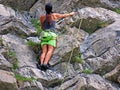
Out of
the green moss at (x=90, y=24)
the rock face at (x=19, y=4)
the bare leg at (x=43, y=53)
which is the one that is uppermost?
the bare leg at (x=43, y=53)

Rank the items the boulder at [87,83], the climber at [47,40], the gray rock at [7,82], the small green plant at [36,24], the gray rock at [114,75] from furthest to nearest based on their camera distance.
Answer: the small green plant at [36,24], the climber at [47,40], the gray rock at [114,75], the boulder at [87,83], the gray rock at [7,82]

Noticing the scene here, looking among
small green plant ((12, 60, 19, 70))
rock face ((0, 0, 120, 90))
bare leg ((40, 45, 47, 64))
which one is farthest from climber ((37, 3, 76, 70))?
small green plant ((12, 60, 19, 70))

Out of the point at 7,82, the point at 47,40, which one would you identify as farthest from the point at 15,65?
the point at 47,40

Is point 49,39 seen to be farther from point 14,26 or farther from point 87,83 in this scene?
point 87,83

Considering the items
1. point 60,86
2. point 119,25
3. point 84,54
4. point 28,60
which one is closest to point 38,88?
point 60,86

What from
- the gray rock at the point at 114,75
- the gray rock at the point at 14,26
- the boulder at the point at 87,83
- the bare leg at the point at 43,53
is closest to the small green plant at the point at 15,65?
the bare leg at the point at 43,53

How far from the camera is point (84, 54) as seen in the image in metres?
15.1

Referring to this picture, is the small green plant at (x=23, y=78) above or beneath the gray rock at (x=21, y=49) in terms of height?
above

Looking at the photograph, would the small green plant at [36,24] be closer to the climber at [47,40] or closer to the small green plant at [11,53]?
the climber at [47,40]

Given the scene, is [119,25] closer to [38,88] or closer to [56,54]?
[56,54]

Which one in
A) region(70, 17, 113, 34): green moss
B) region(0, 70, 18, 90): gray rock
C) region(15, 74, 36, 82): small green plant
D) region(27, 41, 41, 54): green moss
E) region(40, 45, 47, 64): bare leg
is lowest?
region(70, 17, 113, 34): green moss

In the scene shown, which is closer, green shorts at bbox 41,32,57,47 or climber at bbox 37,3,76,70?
climber at bbox 37,3,76,70

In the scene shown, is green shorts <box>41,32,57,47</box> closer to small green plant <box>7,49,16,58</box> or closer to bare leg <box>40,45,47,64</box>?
bare leg <box>40,45,47,64</box>

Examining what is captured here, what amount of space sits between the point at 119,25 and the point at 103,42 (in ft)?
5.05
